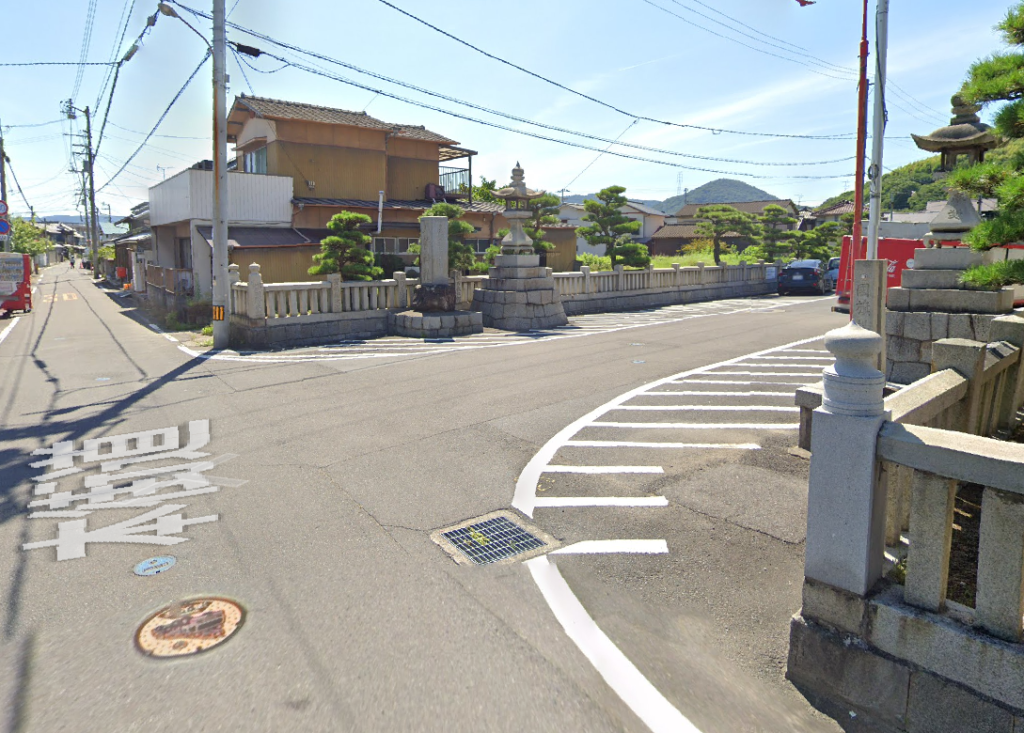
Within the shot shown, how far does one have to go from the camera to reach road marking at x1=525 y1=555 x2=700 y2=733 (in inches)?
121

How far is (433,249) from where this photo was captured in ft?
52.9

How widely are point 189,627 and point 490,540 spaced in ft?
6.76

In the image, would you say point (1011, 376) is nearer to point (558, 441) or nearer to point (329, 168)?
point (558, 441)

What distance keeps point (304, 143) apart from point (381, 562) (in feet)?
80.0

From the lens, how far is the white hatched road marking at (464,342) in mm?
13078

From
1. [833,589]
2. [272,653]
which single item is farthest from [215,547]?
[833,589]

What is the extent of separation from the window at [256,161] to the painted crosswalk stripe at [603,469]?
23989mm

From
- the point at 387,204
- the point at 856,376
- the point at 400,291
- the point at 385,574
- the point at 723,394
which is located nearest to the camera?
the point at 856,376

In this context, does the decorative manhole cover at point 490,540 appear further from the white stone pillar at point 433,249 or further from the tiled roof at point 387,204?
the tiled roof at point 387,204

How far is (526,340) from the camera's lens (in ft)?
49.3

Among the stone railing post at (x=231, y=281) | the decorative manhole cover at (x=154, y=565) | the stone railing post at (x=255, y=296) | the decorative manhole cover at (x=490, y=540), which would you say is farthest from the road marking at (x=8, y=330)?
the decorative manhole cover at (x=490, y=540)

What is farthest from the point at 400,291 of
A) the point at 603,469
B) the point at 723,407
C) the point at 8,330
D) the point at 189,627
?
the point at 189,627

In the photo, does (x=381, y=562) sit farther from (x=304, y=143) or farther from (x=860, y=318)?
(x=304, y=143)

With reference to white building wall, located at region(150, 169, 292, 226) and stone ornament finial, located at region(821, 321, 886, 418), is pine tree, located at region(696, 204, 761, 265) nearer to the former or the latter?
white building wall, located at region(150, 169, 292, 226)
